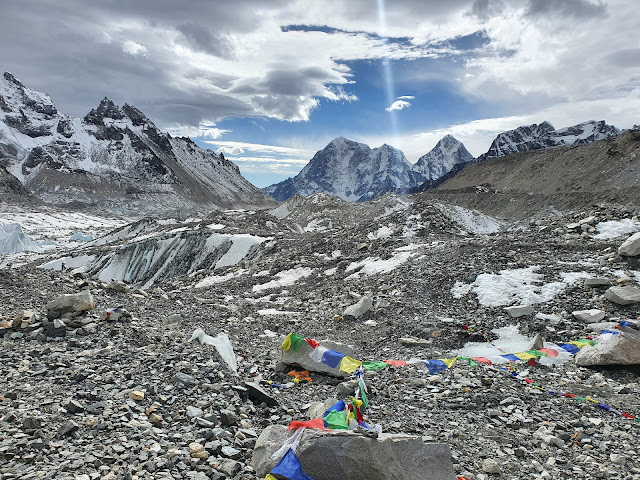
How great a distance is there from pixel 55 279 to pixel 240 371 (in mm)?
7814

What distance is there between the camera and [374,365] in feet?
26.8

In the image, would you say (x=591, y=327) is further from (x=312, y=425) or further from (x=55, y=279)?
(x=55, y=279)

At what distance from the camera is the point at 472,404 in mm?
6387

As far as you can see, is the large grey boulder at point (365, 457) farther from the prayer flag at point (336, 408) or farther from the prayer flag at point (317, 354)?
the prayer flag at point (317, 354)

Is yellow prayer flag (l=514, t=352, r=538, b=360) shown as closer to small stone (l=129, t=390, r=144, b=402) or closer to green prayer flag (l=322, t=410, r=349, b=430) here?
green prayer flag (l=322, t=410, r=349, b=430)

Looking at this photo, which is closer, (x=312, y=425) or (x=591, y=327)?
(x=312, y=425)

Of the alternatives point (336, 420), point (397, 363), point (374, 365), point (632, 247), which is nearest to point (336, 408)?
point (336, 420)

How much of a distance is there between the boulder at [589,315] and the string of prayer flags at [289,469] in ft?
27.2

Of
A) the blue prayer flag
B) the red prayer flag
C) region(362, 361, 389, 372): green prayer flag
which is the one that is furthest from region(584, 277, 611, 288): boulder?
the red prayer flag

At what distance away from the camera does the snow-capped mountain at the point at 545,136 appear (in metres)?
143

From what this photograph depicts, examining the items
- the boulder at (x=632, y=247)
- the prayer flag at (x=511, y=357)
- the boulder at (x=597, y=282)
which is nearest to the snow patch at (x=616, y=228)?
the boulder at (x=632, y=247)

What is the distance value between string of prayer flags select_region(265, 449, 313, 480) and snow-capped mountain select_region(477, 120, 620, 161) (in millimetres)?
153964

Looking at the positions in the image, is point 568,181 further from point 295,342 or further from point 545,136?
point 545,136

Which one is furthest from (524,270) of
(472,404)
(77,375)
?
(77,375)
